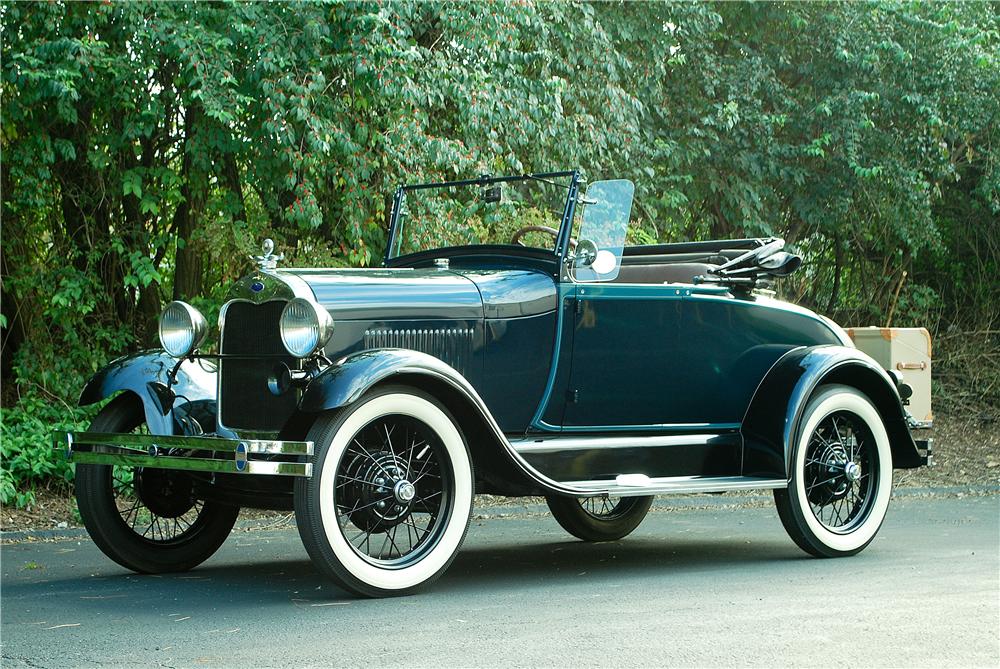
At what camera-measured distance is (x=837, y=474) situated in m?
6.96

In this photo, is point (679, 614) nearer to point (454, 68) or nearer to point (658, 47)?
point (454, 68)

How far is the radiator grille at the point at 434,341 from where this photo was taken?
19.4ft

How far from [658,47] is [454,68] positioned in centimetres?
353

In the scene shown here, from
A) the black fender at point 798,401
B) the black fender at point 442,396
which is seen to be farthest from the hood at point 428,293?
the black fender at point 798,401

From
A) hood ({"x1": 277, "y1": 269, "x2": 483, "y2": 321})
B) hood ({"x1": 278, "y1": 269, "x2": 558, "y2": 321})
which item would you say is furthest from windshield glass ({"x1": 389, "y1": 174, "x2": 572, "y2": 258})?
hood ({"x1": 277, "y1": 269, "x2": 483, "y2": 321})

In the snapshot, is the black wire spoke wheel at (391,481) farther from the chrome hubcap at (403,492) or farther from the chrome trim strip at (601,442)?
the chrome trim strip at (601,442)

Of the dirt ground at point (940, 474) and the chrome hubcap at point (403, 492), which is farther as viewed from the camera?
the dirt ground at point (940, 474)

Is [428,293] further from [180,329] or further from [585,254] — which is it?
[180,329]

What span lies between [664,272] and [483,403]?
1996 mm

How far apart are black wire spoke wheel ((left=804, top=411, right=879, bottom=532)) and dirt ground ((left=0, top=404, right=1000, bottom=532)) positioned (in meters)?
3.02

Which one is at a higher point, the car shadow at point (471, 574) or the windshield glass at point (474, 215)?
the windshield glass at point (474, 215)

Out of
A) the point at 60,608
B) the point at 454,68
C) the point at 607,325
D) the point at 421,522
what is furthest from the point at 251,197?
the point at 60,608

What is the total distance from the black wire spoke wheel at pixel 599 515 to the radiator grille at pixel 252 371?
6.88 ft

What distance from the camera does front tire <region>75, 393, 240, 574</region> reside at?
20.2 feet
